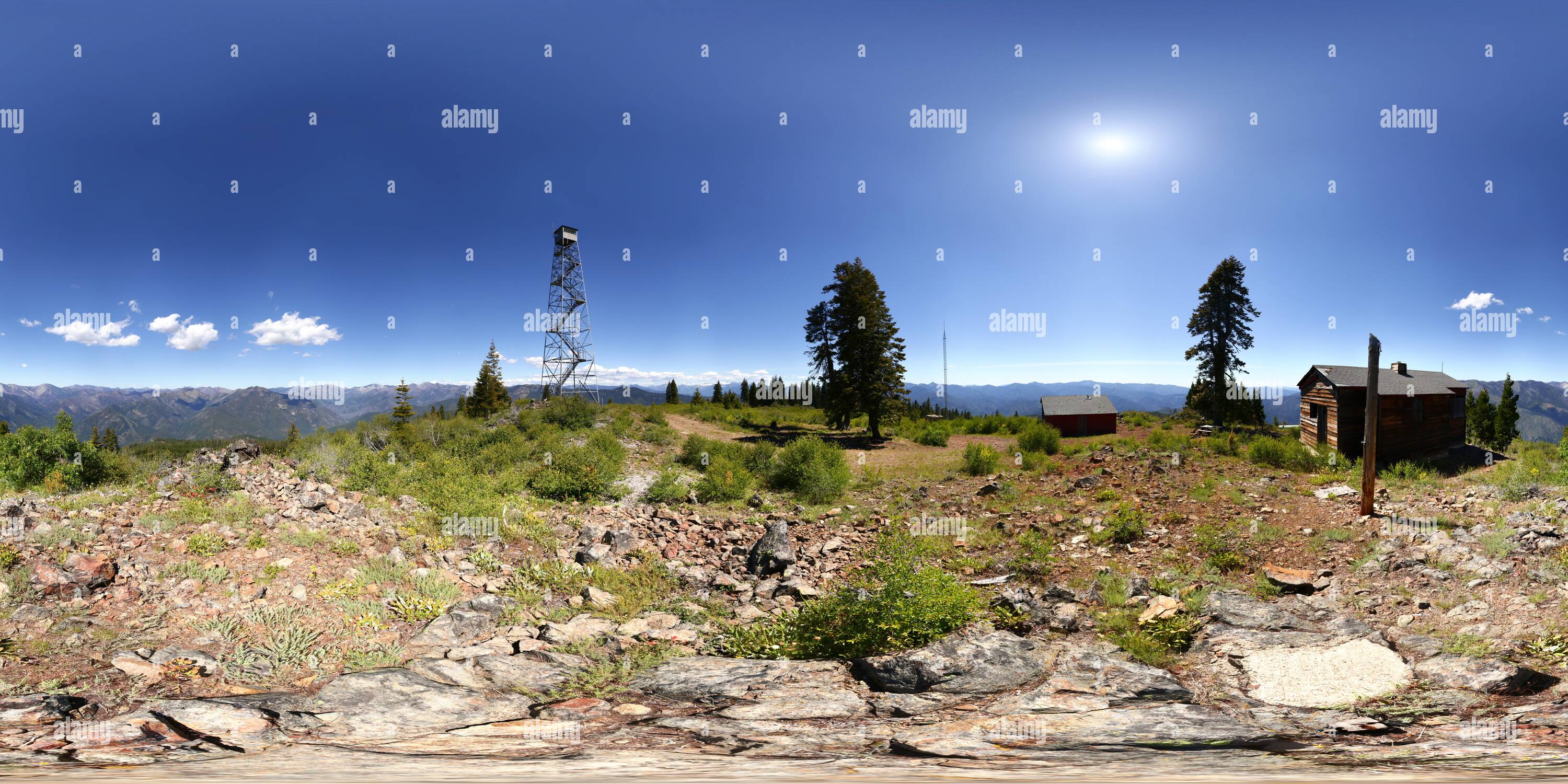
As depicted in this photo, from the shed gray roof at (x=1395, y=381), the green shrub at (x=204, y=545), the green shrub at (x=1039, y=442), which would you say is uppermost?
the shed gray roof at (x=1395, y=381)

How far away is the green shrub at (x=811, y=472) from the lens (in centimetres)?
1591

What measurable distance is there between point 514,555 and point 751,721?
634cm

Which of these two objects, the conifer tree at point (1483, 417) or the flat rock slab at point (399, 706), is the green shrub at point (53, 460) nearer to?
the flat rock slab at point (399, 706)

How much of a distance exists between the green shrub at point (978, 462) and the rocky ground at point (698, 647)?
807 cm

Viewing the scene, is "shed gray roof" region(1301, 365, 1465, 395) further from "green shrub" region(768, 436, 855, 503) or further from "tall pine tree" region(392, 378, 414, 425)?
"tall pine tree" region(392, 378, 414, 425)

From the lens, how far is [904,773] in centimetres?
298

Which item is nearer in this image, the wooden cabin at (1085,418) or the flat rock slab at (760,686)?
the flat rock slab at (760,686)

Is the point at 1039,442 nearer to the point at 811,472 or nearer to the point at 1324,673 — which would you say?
the point at 811,472

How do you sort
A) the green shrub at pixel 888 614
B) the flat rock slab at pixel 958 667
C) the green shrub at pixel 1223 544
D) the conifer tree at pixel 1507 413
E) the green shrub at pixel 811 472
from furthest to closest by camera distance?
the conifer tree at pixel 1507 413, the green shrub at pixel 811 472, the green shrub at pixel 1223 544, the green shrub at pixel 888 614, the flat rock slab at pixel 958 667

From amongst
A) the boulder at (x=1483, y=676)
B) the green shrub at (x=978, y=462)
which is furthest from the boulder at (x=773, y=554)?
the green shrub at (x=978, y=462)

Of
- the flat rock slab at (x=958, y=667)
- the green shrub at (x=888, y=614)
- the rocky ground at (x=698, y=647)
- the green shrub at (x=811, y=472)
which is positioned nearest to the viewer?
the rocky ground at (x=698, y=647)

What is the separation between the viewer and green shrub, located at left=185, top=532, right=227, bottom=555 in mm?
7676

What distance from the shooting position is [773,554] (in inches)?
388

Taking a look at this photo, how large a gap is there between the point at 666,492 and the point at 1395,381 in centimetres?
2456
